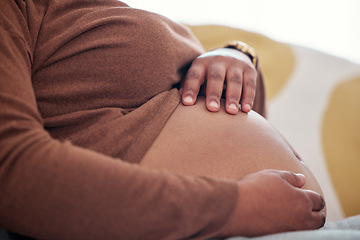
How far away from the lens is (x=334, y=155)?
110 centimetres

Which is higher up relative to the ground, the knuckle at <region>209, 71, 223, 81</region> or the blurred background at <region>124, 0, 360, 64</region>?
the blurred background at <region>124, 0, 360, 64</region>

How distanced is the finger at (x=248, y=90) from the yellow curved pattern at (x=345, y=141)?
60 cm

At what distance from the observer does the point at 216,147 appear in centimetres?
56

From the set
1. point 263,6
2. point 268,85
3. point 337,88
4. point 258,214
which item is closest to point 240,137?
point 258,214

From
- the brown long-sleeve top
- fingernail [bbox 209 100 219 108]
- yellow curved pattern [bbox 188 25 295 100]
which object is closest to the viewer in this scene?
the brown long-sleeve top

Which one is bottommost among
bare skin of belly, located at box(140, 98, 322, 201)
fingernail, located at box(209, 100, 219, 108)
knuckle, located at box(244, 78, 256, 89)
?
bare skin of belly, located at box(140, 98, 322, 201)

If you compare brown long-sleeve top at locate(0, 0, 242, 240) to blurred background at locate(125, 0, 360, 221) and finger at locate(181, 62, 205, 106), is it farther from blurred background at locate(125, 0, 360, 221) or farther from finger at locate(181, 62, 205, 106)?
blurred background at locate(125, 0, 360, 221)

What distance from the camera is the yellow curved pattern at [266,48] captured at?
54.8 inches

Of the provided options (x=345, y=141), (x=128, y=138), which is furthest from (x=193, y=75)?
(x=345, y=141)

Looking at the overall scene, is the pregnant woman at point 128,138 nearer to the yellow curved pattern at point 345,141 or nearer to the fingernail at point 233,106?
the fingernail at point 233,106

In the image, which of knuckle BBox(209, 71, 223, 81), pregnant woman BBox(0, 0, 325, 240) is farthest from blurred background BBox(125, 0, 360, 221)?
knuckle BBox(209, 71, 223, 81)

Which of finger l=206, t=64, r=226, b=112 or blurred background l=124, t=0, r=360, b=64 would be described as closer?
finger l=206, t=64, r=226, b=112

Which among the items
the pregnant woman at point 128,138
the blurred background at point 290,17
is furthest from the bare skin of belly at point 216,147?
the blurred background at point 290,17

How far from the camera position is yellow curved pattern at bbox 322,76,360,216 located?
3.33 ft
